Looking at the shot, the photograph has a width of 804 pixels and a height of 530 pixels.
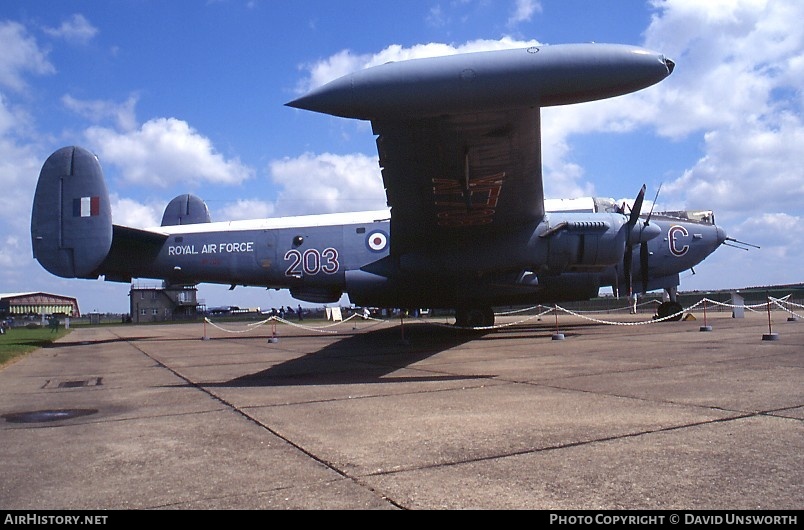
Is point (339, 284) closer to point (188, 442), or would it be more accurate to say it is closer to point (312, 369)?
point (312, 369)

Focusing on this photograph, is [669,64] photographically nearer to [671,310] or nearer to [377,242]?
[377,242]

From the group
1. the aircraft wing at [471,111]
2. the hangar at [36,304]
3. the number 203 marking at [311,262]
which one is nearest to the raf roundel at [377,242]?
the number 203 marking at [311,262]

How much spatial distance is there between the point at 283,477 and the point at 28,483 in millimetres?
1640

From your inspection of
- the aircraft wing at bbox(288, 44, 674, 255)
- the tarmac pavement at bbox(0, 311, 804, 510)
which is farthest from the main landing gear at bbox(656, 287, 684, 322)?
the tarmac pavement at bbox(0, 311, 804, 510)

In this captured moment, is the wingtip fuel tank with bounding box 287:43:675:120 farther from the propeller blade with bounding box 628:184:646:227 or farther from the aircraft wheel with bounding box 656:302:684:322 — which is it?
the aircraft wheel with bounding box 656:302:684:322

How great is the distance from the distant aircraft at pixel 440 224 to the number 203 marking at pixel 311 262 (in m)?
0.04

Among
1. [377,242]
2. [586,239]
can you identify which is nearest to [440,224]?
[586,239]

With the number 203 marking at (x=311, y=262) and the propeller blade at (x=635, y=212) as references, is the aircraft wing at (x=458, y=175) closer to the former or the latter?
the propeller blade at (x=635, y=212)

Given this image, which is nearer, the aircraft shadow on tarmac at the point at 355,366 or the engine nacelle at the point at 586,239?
the aircraft shadow on tarmac at the point at 355,366

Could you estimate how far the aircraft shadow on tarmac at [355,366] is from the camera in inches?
333

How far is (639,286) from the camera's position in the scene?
682 inches

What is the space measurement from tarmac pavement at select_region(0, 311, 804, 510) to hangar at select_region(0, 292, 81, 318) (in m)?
111

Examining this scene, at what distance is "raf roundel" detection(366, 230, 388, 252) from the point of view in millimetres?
18203
